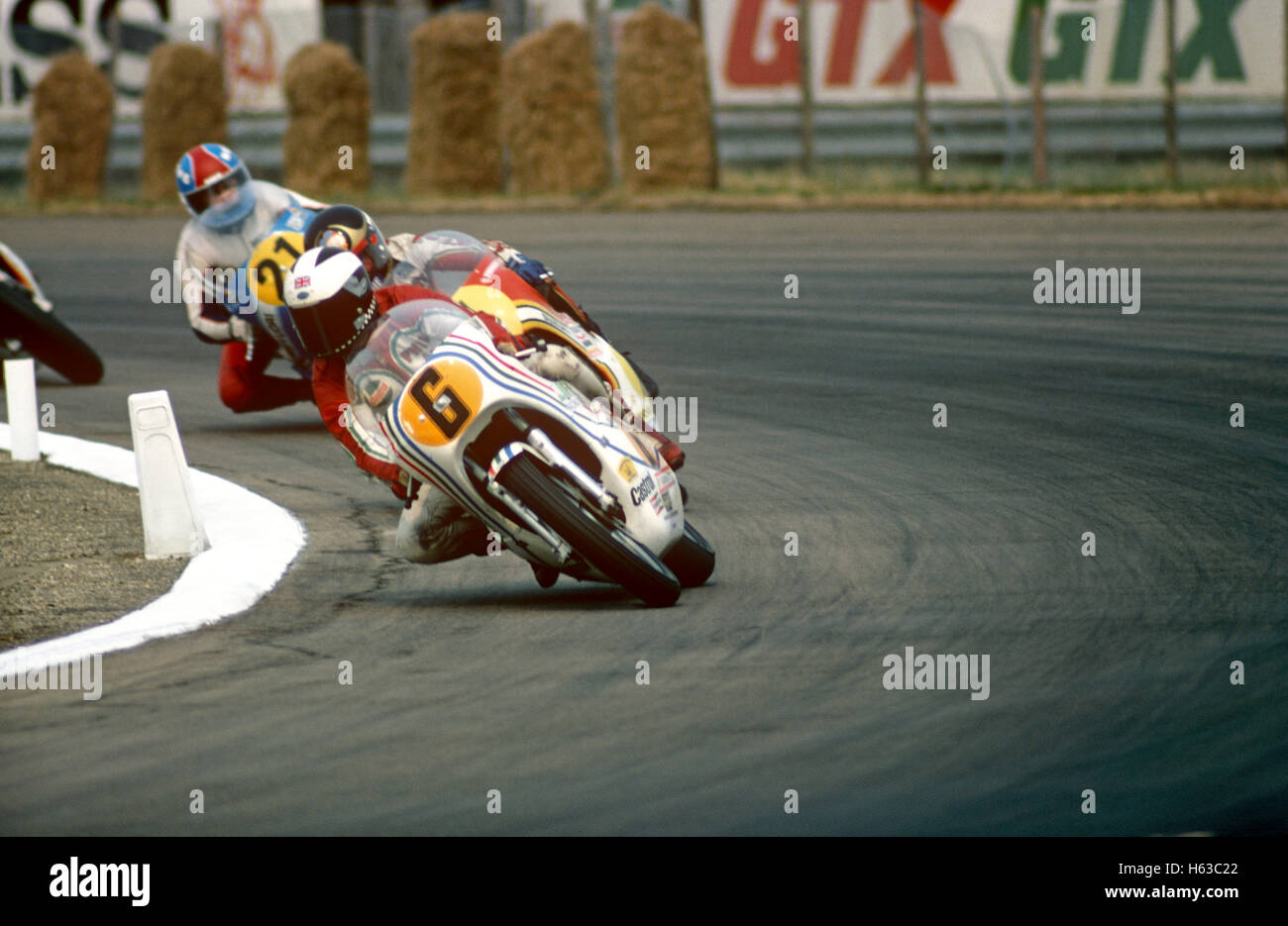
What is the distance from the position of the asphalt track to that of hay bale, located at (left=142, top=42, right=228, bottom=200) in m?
14.6

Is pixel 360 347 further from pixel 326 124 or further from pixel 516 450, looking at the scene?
pixel 326 124

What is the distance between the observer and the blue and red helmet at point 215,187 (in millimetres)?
11203

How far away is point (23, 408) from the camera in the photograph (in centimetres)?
1018

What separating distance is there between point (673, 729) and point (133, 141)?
2512cm

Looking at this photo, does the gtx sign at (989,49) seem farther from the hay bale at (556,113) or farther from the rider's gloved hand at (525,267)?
the rider's gloved hand at (525,267)

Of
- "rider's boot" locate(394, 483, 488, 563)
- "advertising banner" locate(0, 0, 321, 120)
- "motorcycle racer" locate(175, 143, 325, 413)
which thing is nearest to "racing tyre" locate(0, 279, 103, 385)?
"motorcycle racer" locate(175, 143, 325, 413)

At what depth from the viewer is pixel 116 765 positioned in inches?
205

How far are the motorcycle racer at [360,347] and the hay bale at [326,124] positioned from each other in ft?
60.9

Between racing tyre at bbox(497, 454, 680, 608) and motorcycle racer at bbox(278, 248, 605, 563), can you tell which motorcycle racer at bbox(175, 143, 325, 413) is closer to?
motorcycle racer at bbox(278, 248, 605, 563)

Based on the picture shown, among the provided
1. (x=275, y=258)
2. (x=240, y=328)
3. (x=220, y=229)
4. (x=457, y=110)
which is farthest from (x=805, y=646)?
(x=457, y=110)

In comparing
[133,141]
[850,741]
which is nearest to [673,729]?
[850,741]

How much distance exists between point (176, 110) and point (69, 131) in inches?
58.0

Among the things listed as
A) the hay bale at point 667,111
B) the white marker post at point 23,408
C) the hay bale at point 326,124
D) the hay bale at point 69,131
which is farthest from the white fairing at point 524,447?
the hay bale at point 69,131

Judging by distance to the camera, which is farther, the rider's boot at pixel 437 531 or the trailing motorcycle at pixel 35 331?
the trailing motorcycle at pixel 35 331
